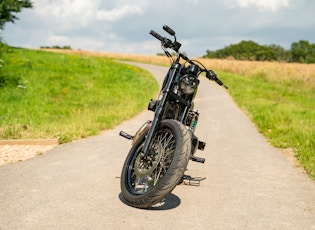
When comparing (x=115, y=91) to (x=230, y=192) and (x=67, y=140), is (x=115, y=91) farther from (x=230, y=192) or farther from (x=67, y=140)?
(x=230, y=192)

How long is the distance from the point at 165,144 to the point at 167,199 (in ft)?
2.28

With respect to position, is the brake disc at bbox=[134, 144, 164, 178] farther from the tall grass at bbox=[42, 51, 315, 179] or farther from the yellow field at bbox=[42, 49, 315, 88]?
the yellow field at bbox=[42, 49, 315, 88]

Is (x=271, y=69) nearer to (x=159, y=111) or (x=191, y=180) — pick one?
(x=191, y=180)

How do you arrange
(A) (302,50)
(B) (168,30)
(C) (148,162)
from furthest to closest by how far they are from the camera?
(A) (302,50)
(B) (168,30)
(C) (148,162)

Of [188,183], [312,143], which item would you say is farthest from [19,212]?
[312,143]

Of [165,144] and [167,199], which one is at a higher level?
[165,144]

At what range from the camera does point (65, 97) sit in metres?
17.6

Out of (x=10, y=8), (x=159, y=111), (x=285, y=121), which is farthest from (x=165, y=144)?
(x=10, y=8)

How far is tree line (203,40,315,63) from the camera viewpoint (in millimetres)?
92125

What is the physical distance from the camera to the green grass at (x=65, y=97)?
9047 millimetres

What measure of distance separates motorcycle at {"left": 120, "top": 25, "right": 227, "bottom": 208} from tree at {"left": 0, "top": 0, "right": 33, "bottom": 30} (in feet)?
102

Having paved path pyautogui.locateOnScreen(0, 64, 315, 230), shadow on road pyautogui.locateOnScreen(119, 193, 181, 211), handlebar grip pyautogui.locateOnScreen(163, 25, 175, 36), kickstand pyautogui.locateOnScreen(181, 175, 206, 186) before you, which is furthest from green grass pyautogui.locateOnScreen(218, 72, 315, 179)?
handlebar grip pyautogui.locateOnScreen(163, 25, 175, 36)

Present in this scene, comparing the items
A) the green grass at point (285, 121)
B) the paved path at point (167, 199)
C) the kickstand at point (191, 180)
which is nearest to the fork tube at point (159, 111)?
the paved path at point (167, 199)

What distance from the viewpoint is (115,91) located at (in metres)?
19.1
